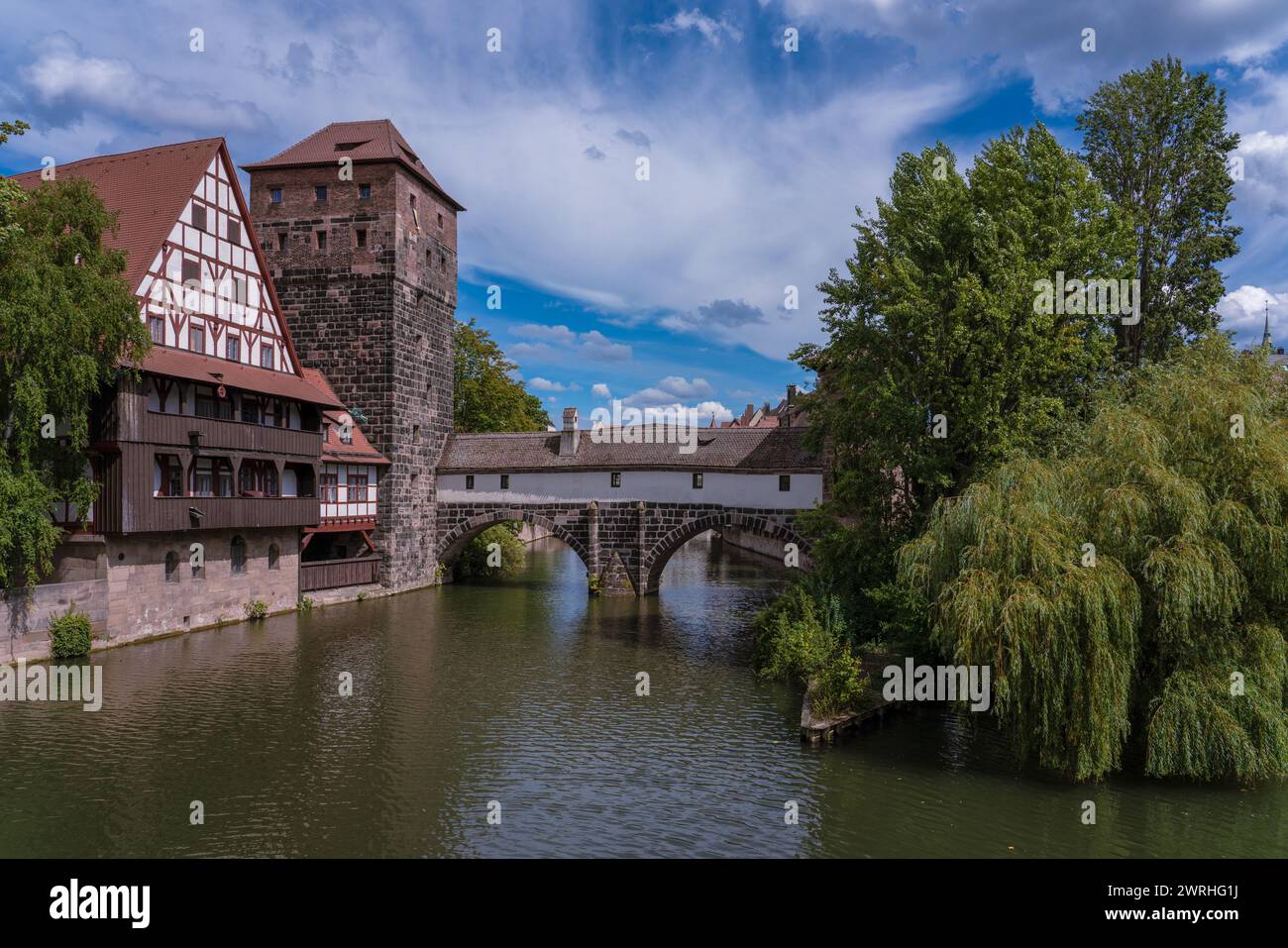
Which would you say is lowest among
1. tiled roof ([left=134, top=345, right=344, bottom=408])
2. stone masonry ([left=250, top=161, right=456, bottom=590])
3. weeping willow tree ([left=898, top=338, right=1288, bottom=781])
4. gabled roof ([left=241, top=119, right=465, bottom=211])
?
weeping willow tree ([left=898, top=338, right=1288, bottom=781])

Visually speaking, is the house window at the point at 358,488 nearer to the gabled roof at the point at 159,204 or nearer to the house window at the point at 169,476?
the gabled roof at the point at 159,204

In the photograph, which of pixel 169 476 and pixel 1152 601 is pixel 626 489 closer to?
pixel 169 476

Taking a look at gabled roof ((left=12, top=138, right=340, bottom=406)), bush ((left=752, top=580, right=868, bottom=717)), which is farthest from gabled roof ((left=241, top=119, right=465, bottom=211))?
bush ((left=752, top=580, right=868, bottom=717))

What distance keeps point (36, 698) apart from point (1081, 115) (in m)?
31.4

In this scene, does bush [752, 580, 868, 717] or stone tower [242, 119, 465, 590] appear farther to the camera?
stone tower [242, 119, 465, 590]

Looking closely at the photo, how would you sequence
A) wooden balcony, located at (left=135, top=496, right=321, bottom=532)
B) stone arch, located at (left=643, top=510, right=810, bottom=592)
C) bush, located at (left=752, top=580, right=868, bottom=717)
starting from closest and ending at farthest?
bush, located at (left=752, top=580, right=868, bottom=717)
wooden balcony, located at (left=135, top=496, right=321, bottom=532)
stone arch, located at (left=643, top=510, right=810, bottom=592)

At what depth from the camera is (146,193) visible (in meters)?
26.7

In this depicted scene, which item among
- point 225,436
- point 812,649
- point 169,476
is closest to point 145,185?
point 225,436

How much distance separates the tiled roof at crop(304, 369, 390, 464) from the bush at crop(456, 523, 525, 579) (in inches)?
316

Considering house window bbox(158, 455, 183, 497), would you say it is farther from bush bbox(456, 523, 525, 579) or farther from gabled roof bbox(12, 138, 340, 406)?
bush bbox(456, 523, 525, 579)

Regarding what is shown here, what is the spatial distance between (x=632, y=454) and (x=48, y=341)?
69.3 feet

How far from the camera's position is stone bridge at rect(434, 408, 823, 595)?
33688 millimetres

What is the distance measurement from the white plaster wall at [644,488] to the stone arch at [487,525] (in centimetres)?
62
